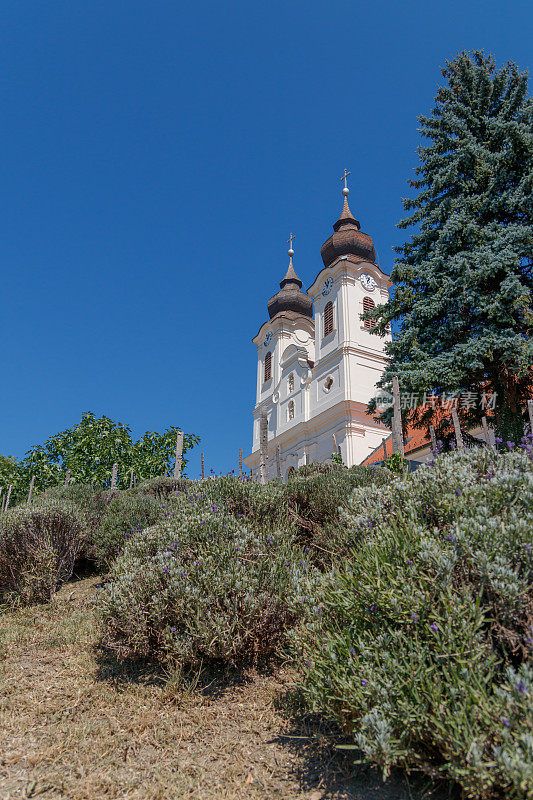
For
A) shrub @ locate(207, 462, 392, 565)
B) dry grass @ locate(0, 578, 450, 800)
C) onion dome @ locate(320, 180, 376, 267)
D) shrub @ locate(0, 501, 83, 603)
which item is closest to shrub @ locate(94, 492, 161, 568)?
shrub @ locate(0, 501, 83, 603)

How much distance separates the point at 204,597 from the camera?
4.07 meters

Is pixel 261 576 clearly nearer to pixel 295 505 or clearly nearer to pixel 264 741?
pixel 264 741

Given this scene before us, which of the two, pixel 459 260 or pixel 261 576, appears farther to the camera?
pixel 459 260

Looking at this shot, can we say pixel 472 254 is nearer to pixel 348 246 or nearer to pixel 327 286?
pixel 327 286

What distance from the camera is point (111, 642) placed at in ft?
14.3

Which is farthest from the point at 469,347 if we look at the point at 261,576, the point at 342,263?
the point at 342,263

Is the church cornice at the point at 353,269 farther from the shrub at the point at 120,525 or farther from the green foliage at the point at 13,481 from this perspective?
the shrub at the point at 120,525

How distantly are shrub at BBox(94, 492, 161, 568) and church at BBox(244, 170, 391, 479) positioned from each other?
18.0 meters

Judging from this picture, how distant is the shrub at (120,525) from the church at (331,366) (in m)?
18.0

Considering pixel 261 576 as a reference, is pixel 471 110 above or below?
above

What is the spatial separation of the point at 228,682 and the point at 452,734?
91.2 inches

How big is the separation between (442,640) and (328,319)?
3104cm

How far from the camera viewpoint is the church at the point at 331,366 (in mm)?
29000

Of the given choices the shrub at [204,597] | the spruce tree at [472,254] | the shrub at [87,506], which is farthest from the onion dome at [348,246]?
the shrub at [204,597]
